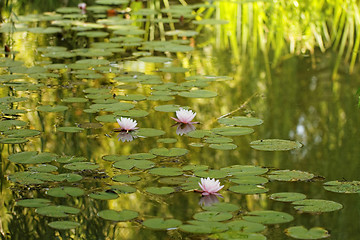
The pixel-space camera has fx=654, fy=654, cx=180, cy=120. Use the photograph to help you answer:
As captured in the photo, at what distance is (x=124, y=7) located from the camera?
583 cm

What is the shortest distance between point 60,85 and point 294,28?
2.17 m

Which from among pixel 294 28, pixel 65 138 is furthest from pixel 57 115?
pixel 294 28

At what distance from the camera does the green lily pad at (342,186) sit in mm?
2400

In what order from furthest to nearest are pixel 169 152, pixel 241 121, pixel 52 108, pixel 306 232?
pixel 52 108 < pixel 241 121 < pixel 169 152 < pixel 306 232

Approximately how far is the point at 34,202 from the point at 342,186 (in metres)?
1.12

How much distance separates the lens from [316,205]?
2258 millimetres

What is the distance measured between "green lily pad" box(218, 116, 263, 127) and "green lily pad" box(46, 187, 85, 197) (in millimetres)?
965

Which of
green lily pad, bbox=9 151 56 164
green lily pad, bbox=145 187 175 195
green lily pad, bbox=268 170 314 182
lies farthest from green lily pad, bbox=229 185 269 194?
green lily pad, bbox=9 151 56 164

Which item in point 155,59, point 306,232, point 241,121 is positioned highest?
point 155,59

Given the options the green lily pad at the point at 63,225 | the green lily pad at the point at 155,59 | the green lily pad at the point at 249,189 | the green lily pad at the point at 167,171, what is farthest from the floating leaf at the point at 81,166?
the green lily pad at the point at 155,59

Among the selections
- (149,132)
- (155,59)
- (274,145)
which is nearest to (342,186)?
(274,145)

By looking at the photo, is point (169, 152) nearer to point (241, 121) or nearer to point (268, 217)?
point (241, 121)

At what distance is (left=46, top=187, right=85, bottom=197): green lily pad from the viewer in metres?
2.32

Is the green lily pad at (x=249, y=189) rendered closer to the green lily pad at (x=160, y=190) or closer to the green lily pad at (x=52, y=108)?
the green lily pad at (x=160, y=190)
